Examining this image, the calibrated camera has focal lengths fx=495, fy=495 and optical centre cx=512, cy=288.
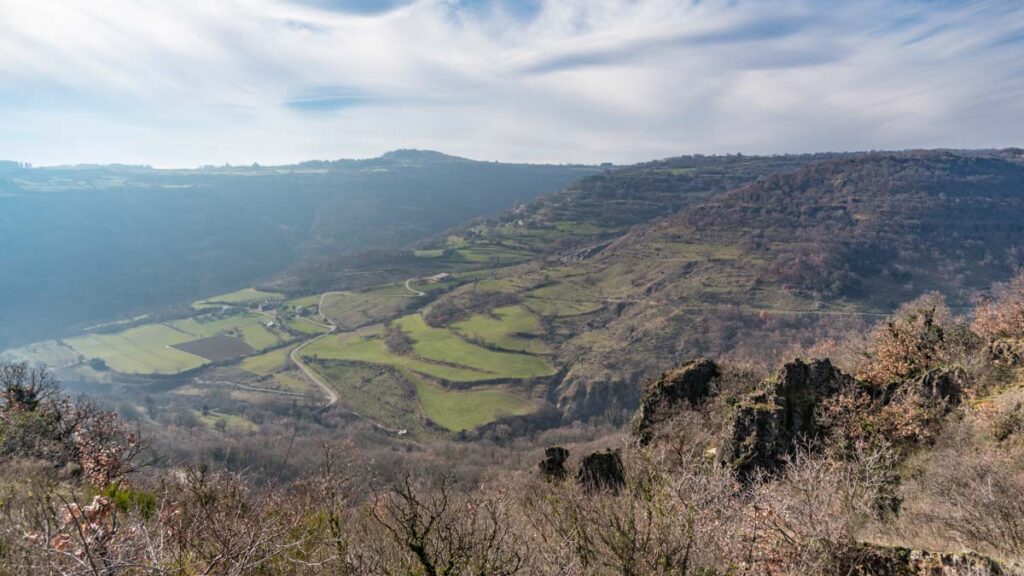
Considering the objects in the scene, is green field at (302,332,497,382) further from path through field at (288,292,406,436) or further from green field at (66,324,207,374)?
green field at (66,324,207,374)

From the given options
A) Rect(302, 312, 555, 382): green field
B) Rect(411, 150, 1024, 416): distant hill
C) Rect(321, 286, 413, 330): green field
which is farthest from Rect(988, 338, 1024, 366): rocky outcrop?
Rect(321, 286, 413, 330): green field

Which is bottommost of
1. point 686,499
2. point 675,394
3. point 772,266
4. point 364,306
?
point 364,306

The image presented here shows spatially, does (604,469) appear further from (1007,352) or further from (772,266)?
(772,266)

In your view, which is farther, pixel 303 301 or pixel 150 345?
pixel 303 301

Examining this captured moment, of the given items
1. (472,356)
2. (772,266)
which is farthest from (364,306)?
(772,266)

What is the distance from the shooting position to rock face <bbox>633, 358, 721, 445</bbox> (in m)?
25.6

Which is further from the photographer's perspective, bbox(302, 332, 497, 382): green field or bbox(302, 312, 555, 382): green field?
bbox(302, 312, 555, 382): green field

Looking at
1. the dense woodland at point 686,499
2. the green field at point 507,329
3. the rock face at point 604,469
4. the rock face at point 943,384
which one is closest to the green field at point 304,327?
the green field at point 507,329

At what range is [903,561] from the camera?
9117 millimetres

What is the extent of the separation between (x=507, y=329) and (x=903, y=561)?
77.0 meters

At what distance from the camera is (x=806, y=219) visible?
119m

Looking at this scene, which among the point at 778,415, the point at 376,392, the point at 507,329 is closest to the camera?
the point at 778,415

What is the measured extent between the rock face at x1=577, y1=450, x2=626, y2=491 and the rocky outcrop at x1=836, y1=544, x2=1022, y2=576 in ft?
34.2

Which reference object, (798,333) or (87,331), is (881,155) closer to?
(798,333)
